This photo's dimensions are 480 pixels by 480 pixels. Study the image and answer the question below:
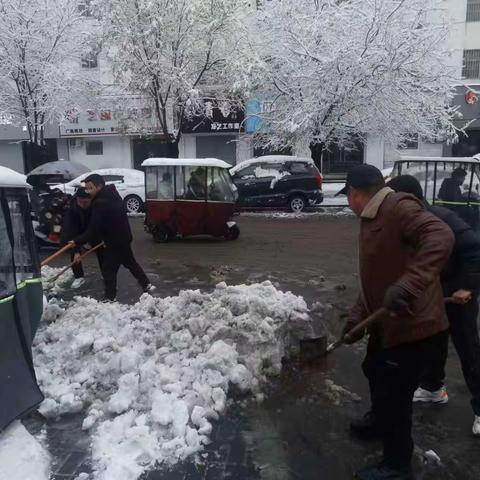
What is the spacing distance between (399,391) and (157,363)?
6.76 ft

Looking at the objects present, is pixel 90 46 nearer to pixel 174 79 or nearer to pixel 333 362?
pixel 174 79

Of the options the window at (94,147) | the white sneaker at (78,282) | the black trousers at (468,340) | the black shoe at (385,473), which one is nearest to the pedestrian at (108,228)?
the white sneaker at (78,282)

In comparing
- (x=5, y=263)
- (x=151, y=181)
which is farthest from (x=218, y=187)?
(x=5, y=263)

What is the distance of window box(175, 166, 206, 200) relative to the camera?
1122 cm

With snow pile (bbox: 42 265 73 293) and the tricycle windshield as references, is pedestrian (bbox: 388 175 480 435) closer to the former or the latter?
snow pile (bbox: 42 265 73 293)

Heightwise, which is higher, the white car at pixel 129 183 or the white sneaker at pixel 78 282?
the white car at pixel 129 183

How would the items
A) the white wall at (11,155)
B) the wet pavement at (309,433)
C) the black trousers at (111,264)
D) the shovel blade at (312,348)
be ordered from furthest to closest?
the white wall at (11,155) < the black trousers at (111,264) < the shovel blade at (312,348) < the wet pavement at (309,433)

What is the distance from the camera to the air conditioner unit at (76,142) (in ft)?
82.1

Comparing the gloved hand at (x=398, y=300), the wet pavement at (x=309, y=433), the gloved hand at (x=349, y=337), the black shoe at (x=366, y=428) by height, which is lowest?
the wet pavement at (x=309, y=433)

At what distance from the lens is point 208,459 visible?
3307 mm

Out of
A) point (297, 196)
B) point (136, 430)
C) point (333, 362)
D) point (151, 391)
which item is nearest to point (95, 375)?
point (151, 391)

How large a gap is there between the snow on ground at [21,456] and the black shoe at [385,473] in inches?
72.9

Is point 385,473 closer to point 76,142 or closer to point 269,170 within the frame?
point 269,170

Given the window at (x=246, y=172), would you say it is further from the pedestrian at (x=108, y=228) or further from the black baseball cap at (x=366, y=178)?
the black baseball cap at (x=366, y=178)
